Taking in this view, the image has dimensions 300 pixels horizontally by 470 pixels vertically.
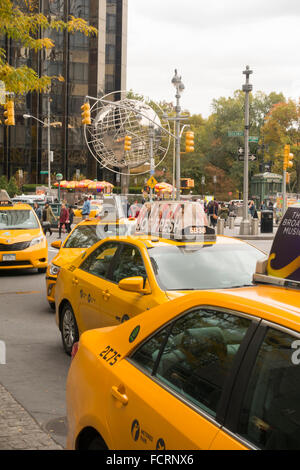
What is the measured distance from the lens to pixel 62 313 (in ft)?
25.8

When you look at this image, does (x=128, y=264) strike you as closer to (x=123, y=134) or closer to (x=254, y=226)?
(x=254, y=226)

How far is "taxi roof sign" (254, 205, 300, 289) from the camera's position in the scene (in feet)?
10.4

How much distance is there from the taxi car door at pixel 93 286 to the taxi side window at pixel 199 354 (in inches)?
136

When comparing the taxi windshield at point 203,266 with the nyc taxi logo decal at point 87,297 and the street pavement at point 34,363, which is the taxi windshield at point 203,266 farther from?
the street pavement at point 34,363

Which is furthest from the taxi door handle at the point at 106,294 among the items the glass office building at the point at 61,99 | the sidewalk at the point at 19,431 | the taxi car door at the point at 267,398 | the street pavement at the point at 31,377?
the glass office building at the point at 61,99

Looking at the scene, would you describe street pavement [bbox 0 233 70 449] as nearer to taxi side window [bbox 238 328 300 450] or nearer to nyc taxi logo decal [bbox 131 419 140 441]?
nyc taxi logo decal [bbox 131 419 140 441]

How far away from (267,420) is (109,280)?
178 inches

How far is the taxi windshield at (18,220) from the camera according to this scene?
15750mm

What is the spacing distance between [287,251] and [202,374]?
889 millimetres

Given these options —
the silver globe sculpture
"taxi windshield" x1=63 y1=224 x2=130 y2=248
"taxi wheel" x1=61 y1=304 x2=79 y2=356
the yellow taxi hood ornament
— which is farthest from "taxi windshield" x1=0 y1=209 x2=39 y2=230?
the silver globe sculpture

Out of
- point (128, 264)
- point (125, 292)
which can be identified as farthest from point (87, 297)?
point (125, 292)

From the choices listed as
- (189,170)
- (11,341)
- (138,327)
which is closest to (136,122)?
(189,170)

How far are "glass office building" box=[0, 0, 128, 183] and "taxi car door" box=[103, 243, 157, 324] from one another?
64948mm

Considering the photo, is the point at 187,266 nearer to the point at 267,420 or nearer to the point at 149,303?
the point at 149,303
